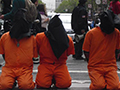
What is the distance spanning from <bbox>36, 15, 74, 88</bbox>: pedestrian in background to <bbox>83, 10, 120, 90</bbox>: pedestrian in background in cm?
41

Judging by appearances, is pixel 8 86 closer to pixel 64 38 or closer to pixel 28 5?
pixel 64 38

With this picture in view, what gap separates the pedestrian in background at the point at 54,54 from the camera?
509cm

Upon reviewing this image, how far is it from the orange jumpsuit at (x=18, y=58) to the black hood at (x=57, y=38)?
355 millimetres

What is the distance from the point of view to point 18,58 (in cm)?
505

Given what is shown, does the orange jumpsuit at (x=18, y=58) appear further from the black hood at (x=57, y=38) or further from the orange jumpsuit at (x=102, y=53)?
the orange jumpsuit at (x=102, y=53)

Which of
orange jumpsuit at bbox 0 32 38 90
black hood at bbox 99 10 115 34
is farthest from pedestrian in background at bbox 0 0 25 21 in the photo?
black hood at bbox 99 10 115 34

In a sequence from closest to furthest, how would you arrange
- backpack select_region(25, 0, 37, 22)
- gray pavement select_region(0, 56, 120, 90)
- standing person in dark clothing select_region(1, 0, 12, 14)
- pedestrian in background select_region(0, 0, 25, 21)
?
gray pavement select_region(0, 56, 120, 90), backpack select_region(25, 0, 37, 22), pedestrian in background select_region(0, 0, 25, 21), standing person in dark clothing select_region(1, 0, 12, 14)

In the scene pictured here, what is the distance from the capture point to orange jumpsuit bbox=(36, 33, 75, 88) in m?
5.12

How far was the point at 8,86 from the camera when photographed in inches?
191

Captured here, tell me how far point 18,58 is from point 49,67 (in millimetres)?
593

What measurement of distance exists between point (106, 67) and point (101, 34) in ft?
2.03

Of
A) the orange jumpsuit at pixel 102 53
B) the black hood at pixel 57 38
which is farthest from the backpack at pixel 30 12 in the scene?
the orange jumpsuit at pixel 102 53

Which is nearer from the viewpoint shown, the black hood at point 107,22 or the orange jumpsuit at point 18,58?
the orange jumpsuit at point 18,58

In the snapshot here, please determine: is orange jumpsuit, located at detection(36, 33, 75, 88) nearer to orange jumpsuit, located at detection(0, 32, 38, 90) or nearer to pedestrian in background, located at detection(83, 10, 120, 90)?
orange jumpsuit, located at detection(0, 32, 38, 90)
